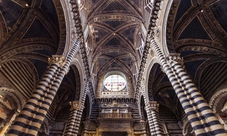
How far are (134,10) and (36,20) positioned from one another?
34.4 ft

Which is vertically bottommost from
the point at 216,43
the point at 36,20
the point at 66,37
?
the point at 66,37

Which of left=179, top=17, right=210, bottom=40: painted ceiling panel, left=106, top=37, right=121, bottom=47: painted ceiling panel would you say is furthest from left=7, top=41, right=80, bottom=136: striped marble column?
left=106, top=37, right=121, bottom=47: painted ceiling panel

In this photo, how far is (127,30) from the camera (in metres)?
17.8

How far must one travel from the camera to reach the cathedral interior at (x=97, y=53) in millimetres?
7016

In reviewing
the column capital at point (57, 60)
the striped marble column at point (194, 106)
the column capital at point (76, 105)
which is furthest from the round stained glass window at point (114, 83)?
the striped marble column at point (194, 106)

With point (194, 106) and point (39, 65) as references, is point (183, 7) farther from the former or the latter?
point (39, 65)

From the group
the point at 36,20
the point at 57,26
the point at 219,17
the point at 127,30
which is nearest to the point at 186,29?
the point at 219,17

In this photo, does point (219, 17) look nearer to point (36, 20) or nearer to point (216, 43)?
point (216, 43)

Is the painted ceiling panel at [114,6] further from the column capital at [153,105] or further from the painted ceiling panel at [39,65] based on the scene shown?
the column capital at [153,105]

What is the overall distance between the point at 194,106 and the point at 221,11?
8.09m

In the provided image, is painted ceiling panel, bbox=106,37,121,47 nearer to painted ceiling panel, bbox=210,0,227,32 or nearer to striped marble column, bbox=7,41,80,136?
striped marble column, bbox=7,41,80,136

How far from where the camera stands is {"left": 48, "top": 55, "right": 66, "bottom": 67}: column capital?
806cm

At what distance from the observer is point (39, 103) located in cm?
650

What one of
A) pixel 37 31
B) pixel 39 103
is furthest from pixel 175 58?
pixel 37 31
